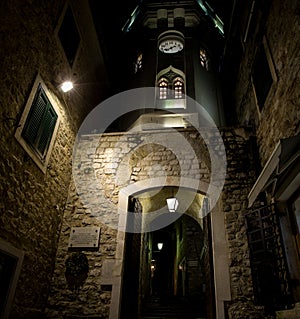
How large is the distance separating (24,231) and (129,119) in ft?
20.7

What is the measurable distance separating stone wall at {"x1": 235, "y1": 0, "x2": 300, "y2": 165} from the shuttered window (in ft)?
14.3

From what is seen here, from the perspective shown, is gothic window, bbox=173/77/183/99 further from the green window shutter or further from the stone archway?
the green window shutter

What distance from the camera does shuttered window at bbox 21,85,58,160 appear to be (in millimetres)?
4797

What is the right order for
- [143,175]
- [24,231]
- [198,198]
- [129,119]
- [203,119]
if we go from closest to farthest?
1. [24,231]
2. [143,175]
3. [198,198]
4. [203,119]
5. [129,119]

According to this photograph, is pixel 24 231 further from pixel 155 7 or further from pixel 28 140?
pixel 155 7

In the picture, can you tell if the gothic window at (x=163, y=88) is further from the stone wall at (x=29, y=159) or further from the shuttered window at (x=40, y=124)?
the shuttered window at (x=40, y=124)

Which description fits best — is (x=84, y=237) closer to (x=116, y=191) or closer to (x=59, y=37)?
(x=116, y=191)

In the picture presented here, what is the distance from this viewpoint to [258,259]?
15.0 ft

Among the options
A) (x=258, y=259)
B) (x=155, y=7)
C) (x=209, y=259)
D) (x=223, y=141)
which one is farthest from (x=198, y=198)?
(x=155, y=7)

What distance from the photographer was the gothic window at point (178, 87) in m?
10.3

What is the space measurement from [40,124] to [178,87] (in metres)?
6.65

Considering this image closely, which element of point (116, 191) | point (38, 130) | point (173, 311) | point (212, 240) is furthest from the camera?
point (173, 311)

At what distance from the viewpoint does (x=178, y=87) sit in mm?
10570

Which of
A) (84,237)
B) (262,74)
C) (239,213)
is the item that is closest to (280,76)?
(262,74)
